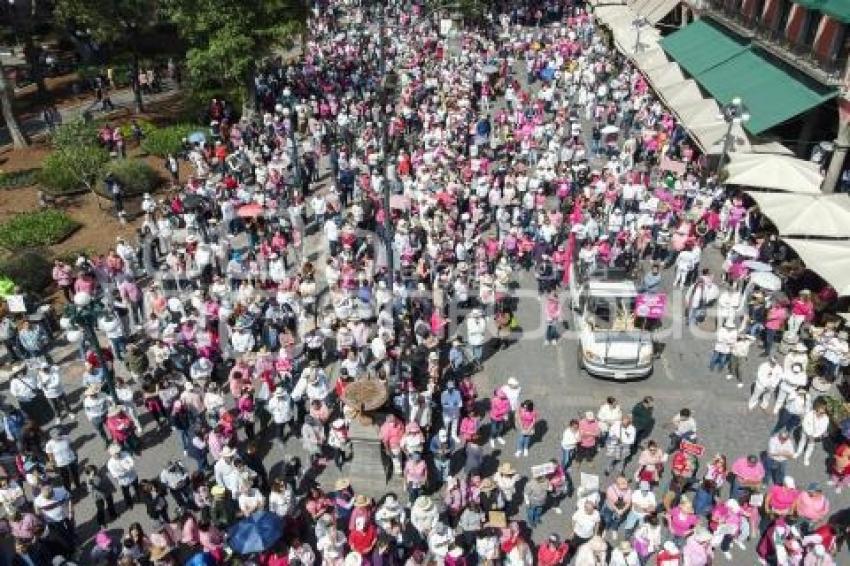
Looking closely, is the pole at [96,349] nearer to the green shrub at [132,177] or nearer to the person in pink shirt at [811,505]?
the person in pink shirt at [811,505]

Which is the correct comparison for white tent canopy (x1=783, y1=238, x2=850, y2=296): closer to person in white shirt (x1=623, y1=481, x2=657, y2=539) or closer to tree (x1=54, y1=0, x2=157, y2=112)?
person in white shirt (x1=623, y1=481, x2=657, y2=539)

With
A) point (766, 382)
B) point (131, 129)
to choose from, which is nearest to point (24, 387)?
point (766, 382)

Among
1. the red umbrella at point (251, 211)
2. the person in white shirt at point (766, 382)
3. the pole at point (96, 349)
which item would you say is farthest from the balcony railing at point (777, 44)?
the pole at point (96, 349)

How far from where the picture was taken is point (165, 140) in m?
30.4

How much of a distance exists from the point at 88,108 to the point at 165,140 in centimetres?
1067

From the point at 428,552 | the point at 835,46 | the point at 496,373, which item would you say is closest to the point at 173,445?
the point at 428,552

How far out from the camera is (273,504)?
1134cm

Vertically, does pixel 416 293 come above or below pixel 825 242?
below

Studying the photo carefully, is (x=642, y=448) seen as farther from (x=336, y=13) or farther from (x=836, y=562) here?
(x=336, y=13)

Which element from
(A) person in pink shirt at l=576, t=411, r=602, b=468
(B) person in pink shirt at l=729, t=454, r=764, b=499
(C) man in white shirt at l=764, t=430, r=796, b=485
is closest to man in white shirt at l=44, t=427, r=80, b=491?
(A) person in pink shirt at l=576, t=411, r=602, b=468

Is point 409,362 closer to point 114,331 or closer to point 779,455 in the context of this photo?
point 114,331

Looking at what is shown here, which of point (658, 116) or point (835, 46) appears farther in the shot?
point (658, 116)

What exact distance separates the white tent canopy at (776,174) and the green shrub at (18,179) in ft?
84.3

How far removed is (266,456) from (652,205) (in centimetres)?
1311
